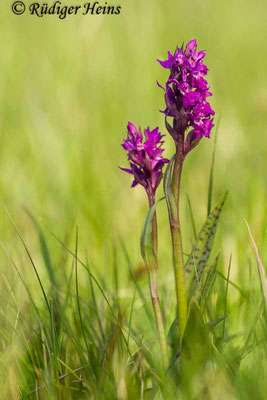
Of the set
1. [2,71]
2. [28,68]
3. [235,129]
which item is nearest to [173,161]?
[235,129]

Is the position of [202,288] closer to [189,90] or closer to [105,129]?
[189,90]

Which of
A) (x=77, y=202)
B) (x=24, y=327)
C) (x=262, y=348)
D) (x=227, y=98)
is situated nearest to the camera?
(x=262, y=348)

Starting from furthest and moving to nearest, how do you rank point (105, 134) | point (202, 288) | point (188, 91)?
point (105, 134)
point (202, 288)
point (188, 91)

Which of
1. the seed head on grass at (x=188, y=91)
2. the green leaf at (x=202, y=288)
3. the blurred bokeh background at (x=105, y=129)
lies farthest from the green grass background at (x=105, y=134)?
the seed head on grass at (x=188, y=91)

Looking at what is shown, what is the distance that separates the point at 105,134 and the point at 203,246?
76.2 inches

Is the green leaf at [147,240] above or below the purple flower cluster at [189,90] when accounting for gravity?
below

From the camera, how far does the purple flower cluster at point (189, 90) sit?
1377 mm

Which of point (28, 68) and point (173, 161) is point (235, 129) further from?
point (173, 161)

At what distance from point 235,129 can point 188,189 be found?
57 centimetres

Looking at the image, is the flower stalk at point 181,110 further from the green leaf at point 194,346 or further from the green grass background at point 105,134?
the green grass background at point 105,134

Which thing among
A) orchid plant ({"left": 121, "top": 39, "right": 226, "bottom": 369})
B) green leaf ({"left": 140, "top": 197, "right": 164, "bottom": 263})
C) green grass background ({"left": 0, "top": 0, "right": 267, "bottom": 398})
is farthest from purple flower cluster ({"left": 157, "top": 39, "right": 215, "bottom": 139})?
green grass background ({"left": 0, "top": 0, "right": 267, "bottom": 398})

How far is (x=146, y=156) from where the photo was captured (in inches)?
57.0

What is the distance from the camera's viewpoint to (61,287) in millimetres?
1856

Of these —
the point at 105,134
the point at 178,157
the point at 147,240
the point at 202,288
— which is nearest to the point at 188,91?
the point at 178,157
